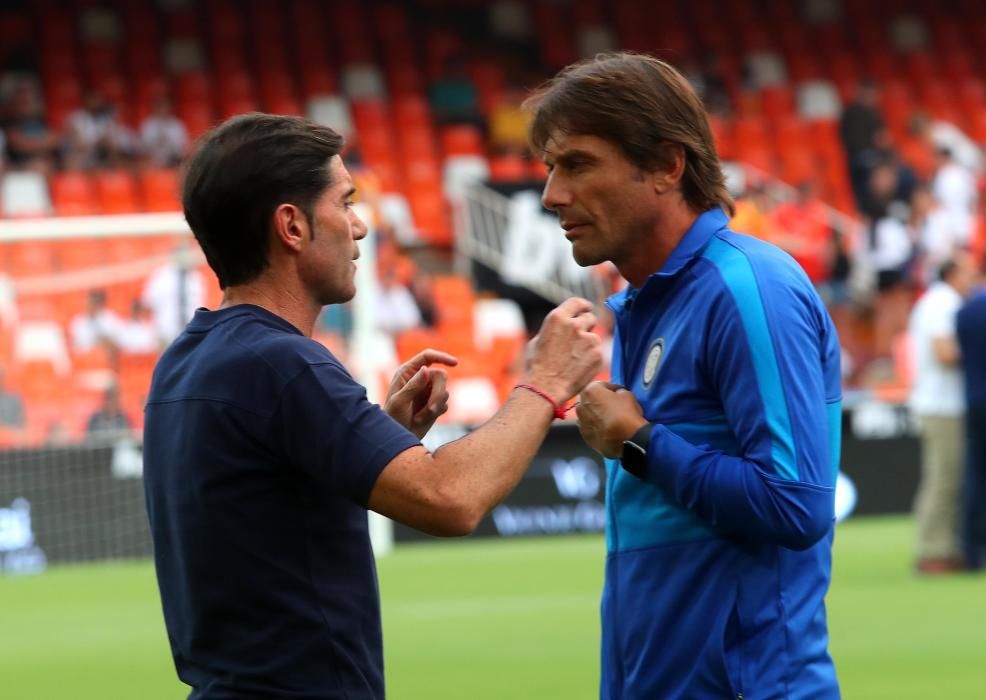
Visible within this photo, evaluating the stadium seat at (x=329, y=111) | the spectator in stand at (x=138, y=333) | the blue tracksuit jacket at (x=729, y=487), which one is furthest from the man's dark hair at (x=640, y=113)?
the stadium seat at (x=329, y=111)

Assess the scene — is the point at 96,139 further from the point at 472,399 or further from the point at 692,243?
the point at 692,243

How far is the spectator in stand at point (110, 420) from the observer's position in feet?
44.0

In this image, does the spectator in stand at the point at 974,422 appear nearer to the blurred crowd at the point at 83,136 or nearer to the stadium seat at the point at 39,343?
the stadium seat at the point at 39,343

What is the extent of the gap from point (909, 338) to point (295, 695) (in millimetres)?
15786

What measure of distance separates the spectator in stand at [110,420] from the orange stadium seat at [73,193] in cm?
505

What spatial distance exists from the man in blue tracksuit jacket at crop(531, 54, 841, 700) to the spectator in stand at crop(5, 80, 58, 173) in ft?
52.0

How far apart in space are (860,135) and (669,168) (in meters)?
18.9

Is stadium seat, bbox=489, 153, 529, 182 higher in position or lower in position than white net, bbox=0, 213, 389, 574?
higher

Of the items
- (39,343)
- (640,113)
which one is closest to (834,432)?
(640,113)

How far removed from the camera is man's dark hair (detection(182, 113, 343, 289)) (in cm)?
305

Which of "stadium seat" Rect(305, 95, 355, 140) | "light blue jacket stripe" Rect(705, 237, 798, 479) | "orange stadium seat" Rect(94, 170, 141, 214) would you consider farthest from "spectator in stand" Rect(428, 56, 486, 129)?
"light blue jacket stripe" Rect(705, 237, 798, 479)

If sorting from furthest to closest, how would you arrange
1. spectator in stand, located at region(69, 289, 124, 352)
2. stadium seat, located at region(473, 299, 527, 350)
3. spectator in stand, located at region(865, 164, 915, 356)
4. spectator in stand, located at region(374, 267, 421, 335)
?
spectator in stand, located at region(865, 164, 915, 356)
stadium seat, located at region(473, 299, 527, 350)
spectator in stand, located at region(374, 267, 421, 335)
spectator in stand, located at region(69, 289, 124, 352)

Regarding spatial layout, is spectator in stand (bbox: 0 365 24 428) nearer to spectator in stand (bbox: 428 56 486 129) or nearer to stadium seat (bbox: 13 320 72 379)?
stadium seat (bbox: 13 320 72 379)

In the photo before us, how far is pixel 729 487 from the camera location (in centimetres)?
288
